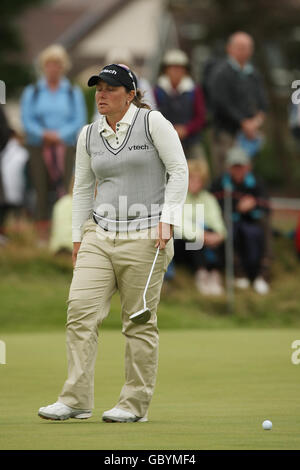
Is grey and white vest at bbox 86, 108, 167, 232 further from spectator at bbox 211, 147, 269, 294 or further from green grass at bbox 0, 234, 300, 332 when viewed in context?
spectator at bbox 211, 147, 269, 294

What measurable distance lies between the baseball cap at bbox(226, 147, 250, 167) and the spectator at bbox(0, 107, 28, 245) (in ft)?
9.82

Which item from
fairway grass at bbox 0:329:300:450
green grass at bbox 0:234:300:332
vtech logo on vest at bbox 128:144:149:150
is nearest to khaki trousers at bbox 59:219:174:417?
fairway grass at bbox 0:329:300:450

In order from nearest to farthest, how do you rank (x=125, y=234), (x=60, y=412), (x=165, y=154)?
(x=60, y=412) → (x=165, y=154) → (x=125, y=234)

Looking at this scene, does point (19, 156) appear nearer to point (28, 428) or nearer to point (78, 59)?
point (28, 428)

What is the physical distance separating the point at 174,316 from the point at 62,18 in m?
61.3

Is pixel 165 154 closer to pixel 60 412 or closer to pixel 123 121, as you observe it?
pixel 123 121

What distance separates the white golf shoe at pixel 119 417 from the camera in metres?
8.03

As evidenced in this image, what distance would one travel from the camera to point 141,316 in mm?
8016

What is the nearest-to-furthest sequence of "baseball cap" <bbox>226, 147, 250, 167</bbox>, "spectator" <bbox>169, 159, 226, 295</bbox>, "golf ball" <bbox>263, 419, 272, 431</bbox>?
"golf ball" <bbox>263, 419, 272, 431</bbox>, "spectator" <bbox>169, 159, 226, 295</bbox>, "baseball cap" <bbox>226, 147, 250, 167</bbox>

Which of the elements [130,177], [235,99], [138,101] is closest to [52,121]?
[235,99]

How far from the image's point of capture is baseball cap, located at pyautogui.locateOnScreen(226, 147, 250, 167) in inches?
663

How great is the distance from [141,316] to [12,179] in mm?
10458
